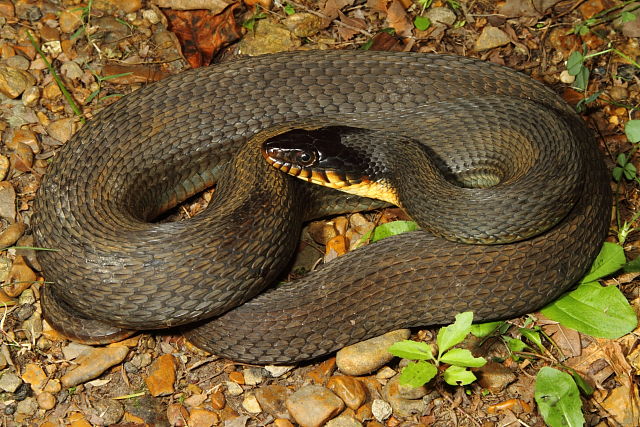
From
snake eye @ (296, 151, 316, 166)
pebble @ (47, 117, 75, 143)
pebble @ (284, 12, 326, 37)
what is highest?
pebble @ (284, 12, 326, 37)

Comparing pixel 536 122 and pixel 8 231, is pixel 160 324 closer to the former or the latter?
pixel 8 231

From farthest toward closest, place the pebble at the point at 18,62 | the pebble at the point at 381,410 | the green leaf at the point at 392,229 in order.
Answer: the pebble at the point at 18,62, the green leaf at the point at 392,229, the pebble at the point at 381,410

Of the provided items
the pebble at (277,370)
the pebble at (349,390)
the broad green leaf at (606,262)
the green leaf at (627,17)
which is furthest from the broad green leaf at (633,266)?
the green leaf at (627,17)

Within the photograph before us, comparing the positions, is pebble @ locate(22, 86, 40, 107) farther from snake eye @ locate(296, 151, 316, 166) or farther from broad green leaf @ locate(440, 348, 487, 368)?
broad green leaf @ locate(440, 348, 487, 368)

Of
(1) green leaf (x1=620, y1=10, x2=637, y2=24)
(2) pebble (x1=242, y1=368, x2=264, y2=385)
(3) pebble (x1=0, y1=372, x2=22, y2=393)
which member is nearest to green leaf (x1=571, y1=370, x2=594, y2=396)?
(2) pebble (x1=242, y1=368, x2=264, y2=385)

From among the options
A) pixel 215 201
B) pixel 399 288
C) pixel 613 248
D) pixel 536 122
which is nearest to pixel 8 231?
pixel 215 201

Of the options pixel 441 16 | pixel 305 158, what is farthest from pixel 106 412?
pixel 441 16

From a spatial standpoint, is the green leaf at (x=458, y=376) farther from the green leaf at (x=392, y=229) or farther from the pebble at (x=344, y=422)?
the green leaf at (x=392, y=229)
